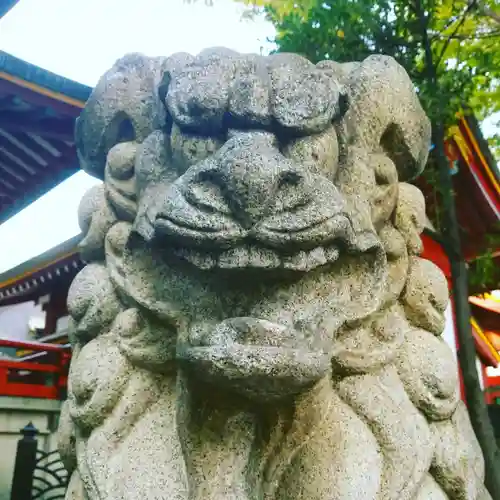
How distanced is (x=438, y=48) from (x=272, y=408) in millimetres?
3267

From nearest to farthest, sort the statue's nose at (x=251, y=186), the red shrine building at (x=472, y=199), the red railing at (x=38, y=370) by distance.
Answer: the statue's nose at (x=251, y=186), the red shrine building at (x=472, y=199), the red railing at (x=38, y=370)

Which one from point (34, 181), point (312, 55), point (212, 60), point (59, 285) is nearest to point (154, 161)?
point (212, 60)

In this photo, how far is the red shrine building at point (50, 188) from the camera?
3.71 m

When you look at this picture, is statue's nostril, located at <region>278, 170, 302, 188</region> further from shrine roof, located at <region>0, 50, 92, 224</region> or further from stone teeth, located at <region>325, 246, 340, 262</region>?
shrine roof, located at <region>0, 50, 92, 224</region>

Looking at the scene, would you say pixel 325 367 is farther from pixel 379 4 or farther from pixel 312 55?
pixel 379 4

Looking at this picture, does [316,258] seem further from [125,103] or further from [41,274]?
[41,274]

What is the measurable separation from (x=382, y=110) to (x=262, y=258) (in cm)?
49

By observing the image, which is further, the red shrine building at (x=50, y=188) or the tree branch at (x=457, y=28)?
the red shrine building at (x=50, y=188)

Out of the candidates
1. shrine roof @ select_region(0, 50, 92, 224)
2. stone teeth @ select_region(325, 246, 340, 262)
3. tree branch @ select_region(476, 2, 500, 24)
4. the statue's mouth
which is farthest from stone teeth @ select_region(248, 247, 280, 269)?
tree branch @ select_region(476, 2, 500, 24)

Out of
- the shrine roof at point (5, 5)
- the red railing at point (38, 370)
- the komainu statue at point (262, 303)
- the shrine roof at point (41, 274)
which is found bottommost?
the komainu statue at point (262, 303)

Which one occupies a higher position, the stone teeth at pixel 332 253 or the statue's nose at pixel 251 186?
the statue's nose at pixel 251 186

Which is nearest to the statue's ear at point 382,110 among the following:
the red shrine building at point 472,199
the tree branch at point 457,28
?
the tree branch at point 457,28

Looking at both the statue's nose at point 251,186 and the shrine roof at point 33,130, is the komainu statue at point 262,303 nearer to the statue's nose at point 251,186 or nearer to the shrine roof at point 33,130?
the statue's nose at point 251,186

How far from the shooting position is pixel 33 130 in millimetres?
4043
